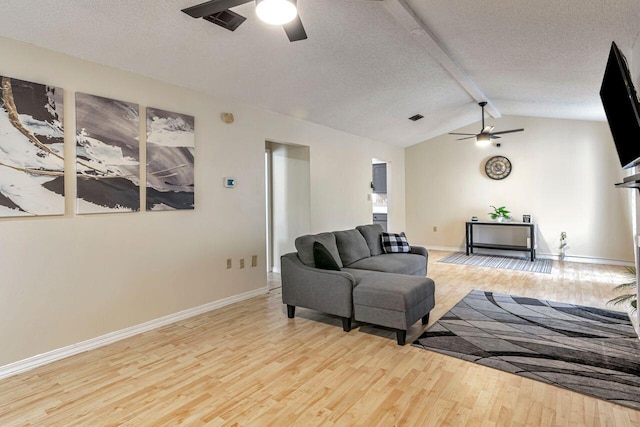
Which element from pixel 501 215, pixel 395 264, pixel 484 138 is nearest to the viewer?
pixel 395 264

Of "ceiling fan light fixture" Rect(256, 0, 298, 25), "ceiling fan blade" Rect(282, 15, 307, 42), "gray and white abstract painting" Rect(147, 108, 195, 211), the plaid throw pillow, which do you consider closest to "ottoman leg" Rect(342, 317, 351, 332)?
the plaid throw pillow

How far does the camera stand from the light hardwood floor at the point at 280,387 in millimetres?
1988

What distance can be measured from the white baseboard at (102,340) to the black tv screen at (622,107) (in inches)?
156

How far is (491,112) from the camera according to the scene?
6.51m

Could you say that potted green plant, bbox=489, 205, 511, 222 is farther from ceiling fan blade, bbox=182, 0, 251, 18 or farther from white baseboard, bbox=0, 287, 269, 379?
ceiling fan blade, bbox=182, 0, 251, 18

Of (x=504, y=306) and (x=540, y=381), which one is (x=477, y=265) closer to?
(x=504, y=306)

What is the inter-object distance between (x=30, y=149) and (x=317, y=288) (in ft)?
8.74

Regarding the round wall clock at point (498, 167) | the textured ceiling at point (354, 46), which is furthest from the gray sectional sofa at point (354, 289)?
the round wall clock at point (498, 167)

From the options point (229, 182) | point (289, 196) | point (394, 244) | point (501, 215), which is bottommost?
point (394, 244)

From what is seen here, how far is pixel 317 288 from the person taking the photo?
11.3ft

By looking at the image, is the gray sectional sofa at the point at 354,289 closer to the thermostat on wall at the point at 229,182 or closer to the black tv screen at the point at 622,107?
the thermostat on wall at the point at 229,182

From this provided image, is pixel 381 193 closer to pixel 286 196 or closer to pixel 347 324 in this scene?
pixel 286 196

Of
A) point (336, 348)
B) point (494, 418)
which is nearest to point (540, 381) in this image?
point (494, 418)

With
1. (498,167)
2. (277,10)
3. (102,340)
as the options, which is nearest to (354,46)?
(277,10)
